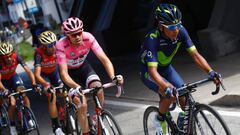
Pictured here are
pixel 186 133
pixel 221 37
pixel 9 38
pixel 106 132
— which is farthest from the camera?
pixel 9 38

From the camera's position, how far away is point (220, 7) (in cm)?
1388

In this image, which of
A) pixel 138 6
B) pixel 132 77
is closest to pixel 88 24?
pixel 138 6

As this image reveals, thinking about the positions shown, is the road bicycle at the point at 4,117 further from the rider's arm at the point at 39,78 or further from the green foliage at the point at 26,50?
the green foliage at the point at 26,50

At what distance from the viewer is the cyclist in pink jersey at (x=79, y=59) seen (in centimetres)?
609

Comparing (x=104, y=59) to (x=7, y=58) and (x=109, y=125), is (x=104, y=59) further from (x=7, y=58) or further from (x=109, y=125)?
(x=7, y=58)

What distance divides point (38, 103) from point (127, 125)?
5657 millimetres

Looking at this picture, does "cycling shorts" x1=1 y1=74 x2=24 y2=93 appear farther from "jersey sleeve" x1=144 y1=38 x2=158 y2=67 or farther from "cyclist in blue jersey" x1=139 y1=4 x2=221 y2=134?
"jersey sleeve" x1=144 y1=38 x2=158 y2=67

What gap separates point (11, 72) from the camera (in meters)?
9.00

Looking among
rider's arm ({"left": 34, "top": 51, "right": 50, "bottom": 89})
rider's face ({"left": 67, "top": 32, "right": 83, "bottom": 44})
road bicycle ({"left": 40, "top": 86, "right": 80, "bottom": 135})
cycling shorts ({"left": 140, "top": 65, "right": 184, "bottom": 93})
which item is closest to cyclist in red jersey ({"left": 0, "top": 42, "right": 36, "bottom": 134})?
rider's arm ({"left": 34, "top": 51, "right": 50, "bottom": 89})

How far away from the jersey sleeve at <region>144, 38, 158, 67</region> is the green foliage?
102 ft

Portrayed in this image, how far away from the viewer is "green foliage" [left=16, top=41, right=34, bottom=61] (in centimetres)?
3774

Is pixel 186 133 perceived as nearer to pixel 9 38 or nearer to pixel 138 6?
pixel 138 6

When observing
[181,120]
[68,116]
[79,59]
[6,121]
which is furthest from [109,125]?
[6,121]

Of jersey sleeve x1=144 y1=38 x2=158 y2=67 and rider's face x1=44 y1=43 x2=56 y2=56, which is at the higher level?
jersey sleeve x1=144 y1=38 x2=158 y2=67
